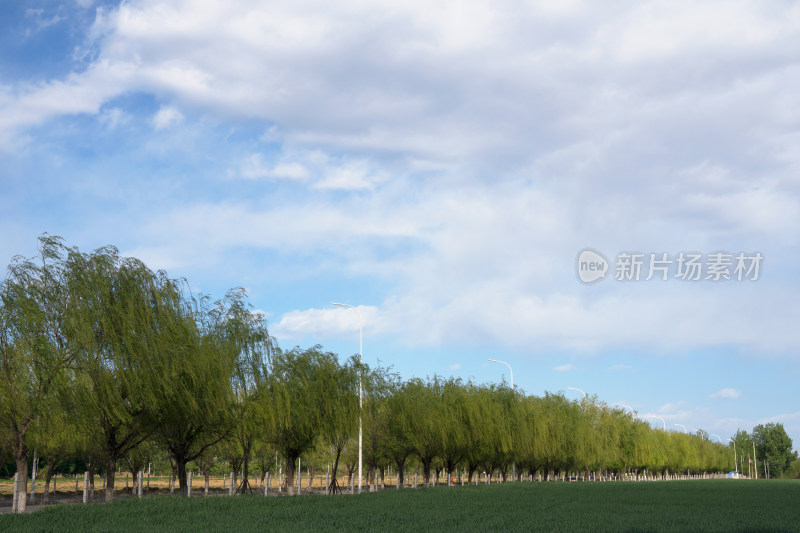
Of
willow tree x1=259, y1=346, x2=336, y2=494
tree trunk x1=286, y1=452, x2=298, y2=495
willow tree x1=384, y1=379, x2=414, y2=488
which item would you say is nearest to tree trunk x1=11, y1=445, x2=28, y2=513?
willow tree x1=259, y1=346, x2=336, y2=494

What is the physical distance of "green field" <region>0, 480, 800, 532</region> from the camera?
831 inches

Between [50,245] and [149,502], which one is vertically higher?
[50,245]

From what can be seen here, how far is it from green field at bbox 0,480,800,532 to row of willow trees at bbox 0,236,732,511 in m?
3.50

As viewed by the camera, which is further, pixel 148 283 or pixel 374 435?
pixel 374 435

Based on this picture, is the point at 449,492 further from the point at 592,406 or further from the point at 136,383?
the point at 592,406

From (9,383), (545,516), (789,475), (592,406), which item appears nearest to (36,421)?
(9,383)

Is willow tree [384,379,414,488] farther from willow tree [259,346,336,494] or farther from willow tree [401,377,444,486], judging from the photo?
willow tree [259,346,336,494]

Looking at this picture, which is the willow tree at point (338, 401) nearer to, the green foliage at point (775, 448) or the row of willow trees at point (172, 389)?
the row of willow trees at point (172, 389)

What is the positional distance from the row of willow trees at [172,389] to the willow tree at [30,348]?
0.04 m

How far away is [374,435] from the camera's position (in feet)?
162

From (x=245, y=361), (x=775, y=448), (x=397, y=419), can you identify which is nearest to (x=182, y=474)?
(x=245, y=361)

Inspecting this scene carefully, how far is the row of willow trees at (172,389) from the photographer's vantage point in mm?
25188

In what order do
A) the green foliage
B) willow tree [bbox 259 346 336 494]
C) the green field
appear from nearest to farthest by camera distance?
the green field < willow tree [bbox 259 346 336 494] < the green foliage

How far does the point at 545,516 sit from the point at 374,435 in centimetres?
2539
